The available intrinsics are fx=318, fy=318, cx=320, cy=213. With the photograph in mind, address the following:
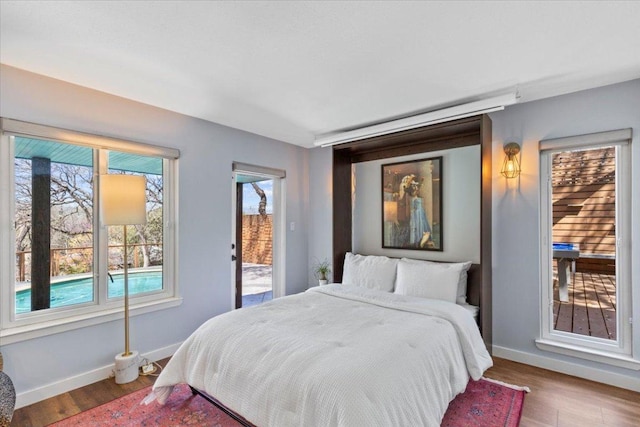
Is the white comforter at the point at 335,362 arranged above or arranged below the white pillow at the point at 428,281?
below

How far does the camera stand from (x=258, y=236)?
13.6 feet

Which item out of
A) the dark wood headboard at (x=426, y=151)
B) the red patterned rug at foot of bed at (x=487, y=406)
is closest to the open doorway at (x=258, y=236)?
the dark wood headboard at (x=426, y=151)

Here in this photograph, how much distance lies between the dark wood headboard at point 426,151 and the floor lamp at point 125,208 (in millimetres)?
2101

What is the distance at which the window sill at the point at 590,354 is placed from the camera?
240cm

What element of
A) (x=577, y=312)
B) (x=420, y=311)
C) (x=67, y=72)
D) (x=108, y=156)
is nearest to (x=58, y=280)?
(x=108, y=156)

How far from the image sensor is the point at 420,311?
93.0 inches

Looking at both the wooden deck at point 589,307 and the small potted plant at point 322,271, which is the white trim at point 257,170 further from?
the wooden deck at point 589,307

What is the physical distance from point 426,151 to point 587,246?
166 centimetres

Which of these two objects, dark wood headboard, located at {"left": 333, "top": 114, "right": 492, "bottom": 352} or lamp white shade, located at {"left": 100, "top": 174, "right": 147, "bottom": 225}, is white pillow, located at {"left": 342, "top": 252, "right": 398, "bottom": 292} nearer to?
dark wood headboard, located at {"left": 333, "top": 114, "right": 492, "bottom": 352}

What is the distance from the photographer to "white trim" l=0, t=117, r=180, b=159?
7.23 feet

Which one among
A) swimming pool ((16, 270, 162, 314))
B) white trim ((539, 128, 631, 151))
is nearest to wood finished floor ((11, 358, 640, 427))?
swimming pool ((16, 270, 162, 314))

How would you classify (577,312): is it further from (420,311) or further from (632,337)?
(420,311)

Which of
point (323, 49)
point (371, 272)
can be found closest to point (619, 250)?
point (371, 272)

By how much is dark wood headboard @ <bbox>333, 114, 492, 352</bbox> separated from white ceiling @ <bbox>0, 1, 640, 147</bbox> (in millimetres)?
403
